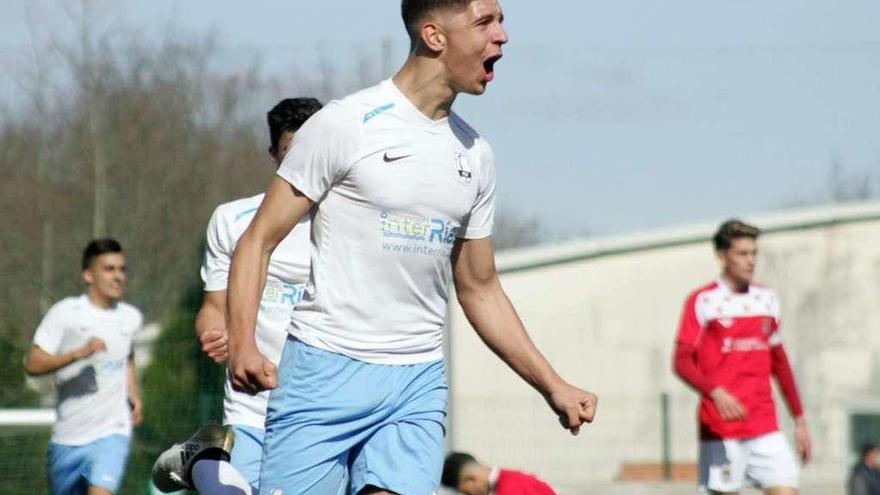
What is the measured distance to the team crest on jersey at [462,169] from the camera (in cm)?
552

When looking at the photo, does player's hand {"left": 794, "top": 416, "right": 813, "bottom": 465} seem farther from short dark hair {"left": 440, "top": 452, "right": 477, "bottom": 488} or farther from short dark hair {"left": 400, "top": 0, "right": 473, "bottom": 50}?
short dark hair {"left": 400, "top": 0, "right": 473, "bottom": 50}

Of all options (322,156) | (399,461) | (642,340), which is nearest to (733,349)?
(399,461)

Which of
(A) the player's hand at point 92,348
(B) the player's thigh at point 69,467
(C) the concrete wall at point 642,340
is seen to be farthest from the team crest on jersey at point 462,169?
(C) the concrete wall at point 642,340

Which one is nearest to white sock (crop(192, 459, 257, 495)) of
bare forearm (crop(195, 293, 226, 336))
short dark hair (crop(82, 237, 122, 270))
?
bare forearm (crop(195, 293, 226, 336))

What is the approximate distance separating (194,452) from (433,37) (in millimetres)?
2004

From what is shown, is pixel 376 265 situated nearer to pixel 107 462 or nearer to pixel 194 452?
pixel 194 452

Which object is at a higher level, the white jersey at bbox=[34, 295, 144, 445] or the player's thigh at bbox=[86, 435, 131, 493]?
the white jersey at bbox=[34, 295, 144, 445]

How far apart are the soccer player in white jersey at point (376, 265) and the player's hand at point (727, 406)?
4.95 meters

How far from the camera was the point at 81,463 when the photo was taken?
11.5 meters

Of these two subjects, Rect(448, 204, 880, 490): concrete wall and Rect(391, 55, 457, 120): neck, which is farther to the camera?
Rect(448, 204, 880, 490): concrete wall

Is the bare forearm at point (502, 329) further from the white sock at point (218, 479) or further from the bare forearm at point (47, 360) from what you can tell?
the bare forearm at point (47, 360)

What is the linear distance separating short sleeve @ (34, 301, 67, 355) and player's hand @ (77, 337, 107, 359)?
494mm

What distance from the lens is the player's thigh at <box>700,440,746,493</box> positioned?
11.0 meters

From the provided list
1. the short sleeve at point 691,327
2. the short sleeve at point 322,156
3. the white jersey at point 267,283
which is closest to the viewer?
the short sleeve at point 322,156
